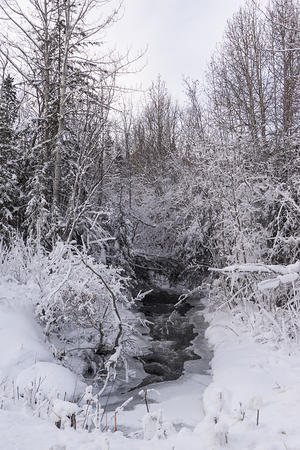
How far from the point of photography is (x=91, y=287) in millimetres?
6320

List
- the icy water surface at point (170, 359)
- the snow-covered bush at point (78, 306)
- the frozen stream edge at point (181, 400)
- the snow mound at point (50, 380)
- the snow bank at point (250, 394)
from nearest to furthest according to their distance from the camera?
1. the snow bank at point (250, 394)
2. the snow mound at point (50, 380)
3. the frozen stream edge at point (181, 400)
4. the icy water surface at point (170, 359)
5. the snow-covered bush at point (78, 306)

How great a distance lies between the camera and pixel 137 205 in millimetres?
19766

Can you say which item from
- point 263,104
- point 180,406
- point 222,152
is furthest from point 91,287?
point 263,104

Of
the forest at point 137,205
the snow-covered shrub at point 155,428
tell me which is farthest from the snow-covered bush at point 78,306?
the snow-covered shrub at point 155,428

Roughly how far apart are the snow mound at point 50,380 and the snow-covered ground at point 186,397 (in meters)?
0.01

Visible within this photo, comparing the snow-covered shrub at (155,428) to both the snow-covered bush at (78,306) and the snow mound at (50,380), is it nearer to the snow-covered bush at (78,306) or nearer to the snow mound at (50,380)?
the snow mound at (50,380)

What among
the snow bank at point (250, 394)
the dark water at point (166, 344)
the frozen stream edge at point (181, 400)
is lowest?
the dark water at point (166, 344)

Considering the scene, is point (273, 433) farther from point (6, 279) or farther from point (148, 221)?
point (148, 221)

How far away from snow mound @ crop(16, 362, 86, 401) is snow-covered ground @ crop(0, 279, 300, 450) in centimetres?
1

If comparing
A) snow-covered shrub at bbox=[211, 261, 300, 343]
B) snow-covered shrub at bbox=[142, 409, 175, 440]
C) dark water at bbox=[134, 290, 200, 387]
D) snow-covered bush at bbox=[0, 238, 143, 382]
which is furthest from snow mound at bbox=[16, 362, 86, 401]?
snow-covered shrub at bbox=[211, 261, 300, 343]

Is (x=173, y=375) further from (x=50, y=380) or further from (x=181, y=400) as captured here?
(x=50, y=380)

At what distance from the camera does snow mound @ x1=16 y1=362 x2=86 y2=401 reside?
4.27 m

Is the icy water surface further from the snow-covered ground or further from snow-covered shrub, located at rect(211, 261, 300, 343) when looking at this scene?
snow-covered shrub, located at rect(211, 261, 300, 343)

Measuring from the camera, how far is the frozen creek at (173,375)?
484 centimetres
